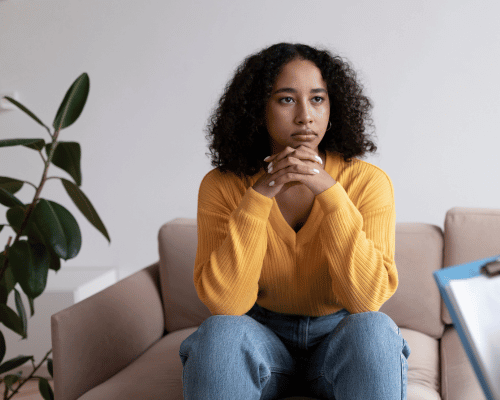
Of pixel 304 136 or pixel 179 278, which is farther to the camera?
pixel 179 278

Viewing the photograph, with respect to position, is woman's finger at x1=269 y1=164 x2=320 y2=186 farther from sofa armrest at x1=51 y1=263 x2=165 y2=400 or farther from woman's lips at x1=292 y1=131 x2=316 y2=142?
sofa armrest at x1=51 y1=263 x2=165 y2=400

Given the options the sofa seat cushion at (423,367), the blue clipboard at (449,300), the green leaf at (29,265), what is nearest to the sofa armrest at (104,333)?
the green leaf at (29,265)

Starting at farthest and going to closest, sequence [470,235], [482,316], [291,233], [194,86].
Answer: [194,86] < [470,235] < [291,233] < [482,316]

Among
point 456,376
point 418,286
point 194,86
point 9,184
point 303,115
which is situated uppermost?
point 194,86

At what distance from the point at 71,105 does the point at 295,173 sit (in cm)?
74

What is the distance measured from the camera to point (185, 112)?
2246 mm

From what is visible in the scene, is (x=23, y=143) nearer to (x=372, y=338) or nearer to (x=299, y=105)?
(x=299, y=105)

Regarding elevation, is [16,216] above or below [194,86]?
below

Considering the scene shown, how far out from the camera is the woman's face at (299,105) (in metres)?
1.12

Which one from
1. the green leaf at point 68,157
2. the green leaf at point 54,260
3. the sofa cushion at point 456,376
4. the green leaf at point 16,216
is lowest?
the sofa cushion at point 456,376

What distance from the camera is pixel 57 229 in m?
1.30

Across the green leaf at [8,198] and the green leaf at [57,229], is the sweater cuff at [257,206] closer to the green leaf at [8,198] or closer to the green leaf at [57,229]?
the green leaf at [57,229]

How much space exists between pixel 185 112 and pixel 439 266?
1.33m

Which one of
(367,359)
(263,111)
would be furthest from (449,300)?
(263,111)
